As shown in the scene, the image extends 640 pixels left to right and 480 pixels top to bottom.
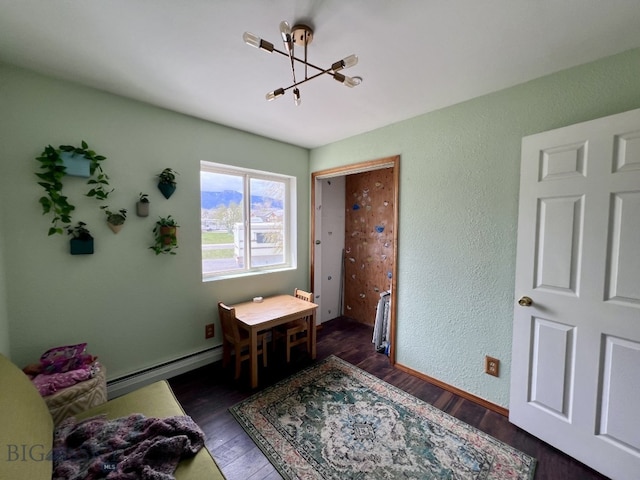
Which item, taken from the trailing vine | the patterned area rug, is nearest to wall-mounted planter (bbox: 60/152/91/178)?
the trailing vine

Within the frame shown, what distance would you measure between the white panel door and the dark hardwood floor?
0.12 m

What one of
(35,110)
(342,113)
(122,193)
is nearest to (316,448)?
(122,193)

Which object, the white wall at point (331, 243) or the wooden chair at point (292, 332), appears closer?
the wooden chair at point (292, 332)

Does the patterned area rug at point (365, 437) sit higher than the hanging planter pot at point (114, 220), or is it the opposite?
the hanging planter pot at point (114, 220)

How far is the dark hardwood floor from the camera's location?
1441 mm

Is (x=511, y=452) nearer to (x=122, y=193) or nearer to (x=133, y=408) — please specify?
(x=133, y=408)

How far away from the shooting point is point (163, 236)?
2.13 meters

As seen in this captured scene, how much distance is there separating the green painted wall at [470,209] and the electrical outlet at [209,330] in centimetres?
184

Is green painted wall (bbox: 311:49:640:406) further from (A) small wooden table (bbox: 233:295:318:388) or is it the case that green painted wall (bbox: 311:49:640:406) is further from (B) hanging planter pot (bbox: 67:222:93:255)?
(B) hanging planter pot (bbox: 67:222:93:255)

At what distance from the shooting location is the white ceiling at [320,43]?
45.4 inches

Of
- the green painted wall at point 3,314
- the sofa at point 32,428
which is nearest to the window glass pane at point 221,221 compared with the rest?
the green painted wall at point 3,314

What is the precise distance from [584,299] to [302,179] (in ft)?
8.97

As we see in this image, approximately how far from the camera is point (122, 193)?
6.49ft

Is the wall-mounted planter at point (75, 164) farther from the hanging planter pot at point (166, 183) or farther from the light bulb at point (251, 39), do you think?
the light bulb at point (251, 39)
